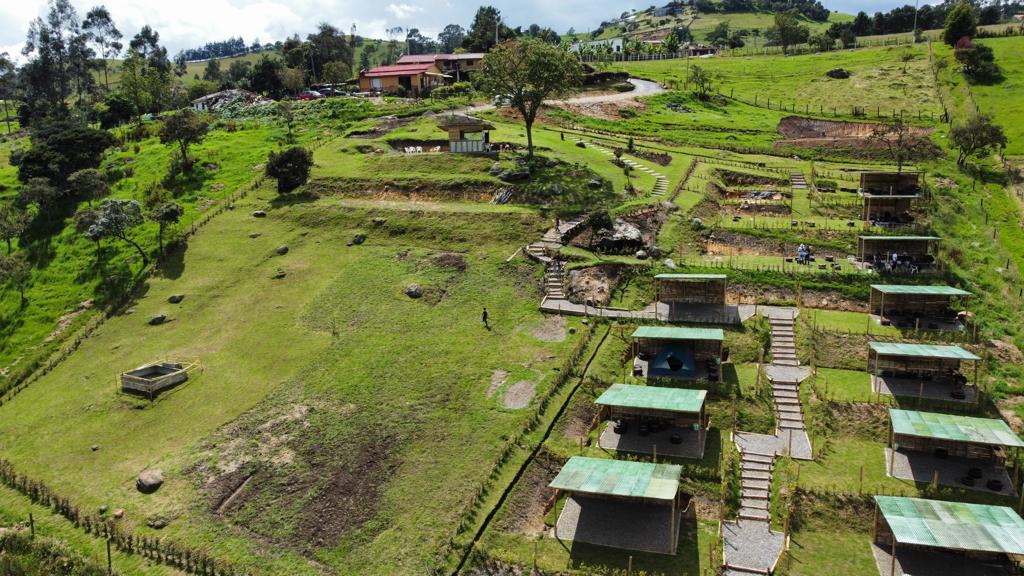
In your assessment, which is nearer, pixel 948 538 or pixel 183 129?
pixel 948 538

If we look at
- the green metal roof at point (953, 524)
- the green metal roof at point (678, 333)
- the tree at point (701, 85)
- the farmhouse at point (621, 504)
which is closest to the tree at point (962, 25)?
the tree at point (701, 85)

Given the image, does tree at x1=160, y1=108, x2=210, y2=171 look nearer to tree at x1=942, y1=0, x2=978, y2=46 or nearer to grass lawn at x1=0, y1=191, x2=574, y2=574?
grass lawn at x1=0, y1=191, x2=574, y2=574

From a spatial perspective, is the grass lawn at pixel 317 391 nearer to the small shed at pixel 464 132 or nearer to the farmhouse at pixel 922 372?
the small shed at pixel 464 132

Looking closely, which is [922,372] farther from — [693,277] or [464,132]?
[464,132]

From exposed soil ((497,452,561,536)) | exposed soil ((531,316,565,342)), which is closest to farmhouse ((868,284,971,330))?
exposed soil ((531,316,565,342))

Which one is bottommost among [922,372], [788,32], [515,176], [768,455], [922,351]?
[768,455]

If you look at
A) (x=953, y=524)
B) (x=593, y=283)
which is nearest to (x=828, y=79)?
(x=593, y=283)
